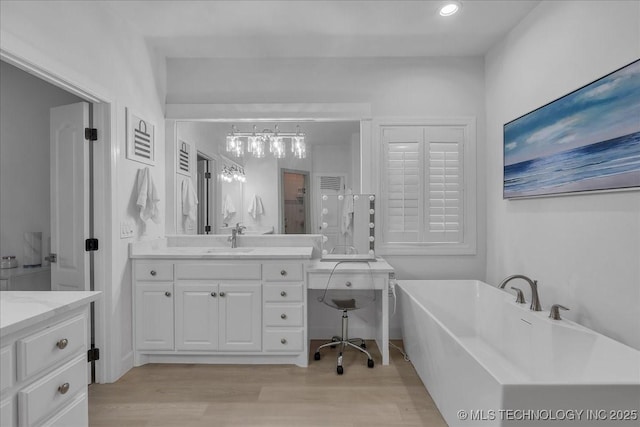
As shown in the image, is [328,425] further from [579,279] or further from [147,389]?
[579,279]

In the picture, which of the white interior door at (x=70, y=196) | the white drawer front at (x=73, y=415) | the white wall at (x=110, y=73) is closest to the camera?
the white drawer front at (x=73, y=415)

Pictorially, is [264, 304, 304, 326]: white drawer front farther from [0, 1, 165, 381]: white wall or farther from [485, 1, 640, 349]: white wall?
[485, 1, 640, 349]: white wall

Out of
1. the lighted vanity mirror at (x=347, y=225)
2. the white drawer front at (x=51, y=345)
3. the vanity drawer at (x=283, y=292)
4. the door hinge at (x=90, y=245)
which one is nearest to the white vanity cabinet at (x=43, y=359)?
the white drawer front at (x=51, y=345)

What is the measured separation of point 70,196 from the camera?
7.73 ft

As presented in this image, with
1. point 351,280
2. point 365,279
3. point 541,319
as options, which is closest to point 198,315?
point 351,280

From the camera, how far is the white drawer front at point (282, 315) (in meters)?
2.58

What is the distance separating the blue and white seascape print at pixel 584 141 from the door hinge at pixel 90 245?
320cm

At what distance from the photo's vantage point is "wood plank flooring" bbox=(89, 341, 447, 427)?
195 centimetres

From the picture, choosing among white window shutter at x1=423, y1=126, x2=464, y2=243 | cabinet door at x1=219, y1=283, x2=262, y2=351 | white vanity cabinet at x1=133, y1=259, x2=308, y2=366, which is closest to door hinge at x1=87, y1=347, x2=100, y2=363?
white vanity cabinet at x1=133, y1=259, x2=308, y2=366

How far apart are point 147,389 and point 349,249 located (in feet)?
6.40

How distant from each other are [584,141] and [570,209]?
43 cm

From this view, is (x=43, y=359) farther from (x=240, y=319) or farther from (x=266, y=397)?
(x=240, y=319)

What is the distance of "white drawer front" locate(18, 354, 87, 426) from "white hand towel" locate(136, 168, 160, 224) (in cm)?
153

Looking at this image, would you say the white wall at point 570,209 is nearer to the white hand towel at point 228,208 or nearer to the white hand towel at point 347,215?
Answer: the white hand towel at point 347,215
